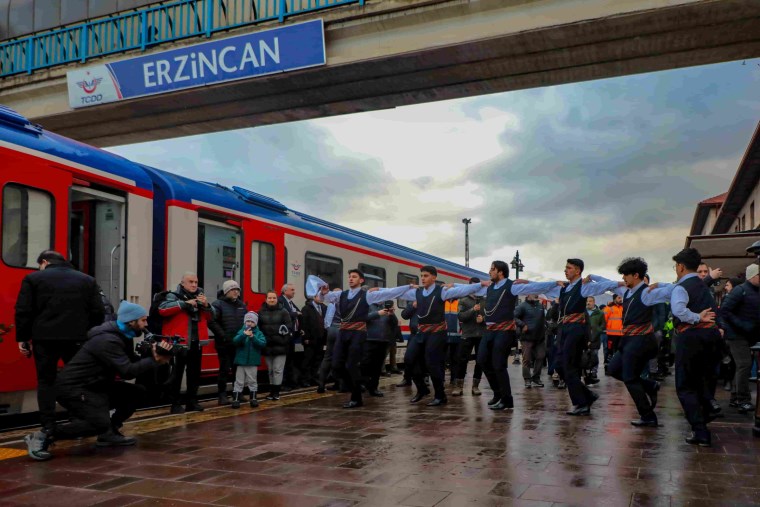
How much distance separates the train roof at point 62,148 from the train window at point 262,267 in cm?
252

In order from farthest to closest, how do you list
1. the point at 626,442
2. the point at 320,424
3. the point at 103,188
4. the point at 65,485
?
the point at 103,188, the point at 320,424, the point at 626,442, the point at 65,485

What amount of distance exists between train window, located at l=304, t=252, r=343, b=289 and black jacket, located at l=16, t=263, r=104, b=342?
6495mm

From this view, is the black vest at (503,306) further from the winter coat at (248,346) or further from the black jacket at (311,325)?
the black jacket at (311,325)

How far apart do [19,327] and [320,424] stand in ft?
10.1

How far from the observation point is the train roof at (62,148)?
22.9ft

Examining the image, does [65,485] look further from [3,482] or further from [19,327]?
[19,327]

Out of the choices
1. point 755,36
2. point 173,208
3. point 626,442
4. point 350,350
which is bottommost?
point 626,442

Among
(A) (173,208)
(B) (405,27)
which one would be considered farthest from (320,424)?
(B) (405,27)

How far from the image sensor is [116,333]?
6.02 metres

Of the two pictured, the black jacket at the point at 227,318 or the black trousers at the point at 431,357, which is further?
the black trousers at the point at 431,357

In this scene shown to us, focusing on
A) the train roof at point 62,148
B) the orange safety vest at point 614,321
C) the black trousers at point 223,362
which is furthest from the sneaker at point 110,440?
the orange safety vest at point 614,321

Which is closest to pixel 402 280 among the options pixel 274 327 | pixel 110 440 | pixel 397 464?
pixel 274 327

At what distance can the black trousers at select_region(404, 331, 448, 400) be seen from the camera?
9102 millimetres

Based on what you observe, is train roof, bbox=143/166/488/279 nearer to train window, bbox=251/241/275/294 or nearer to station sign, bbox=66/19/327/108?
train window, bbox=251/241/275/294
